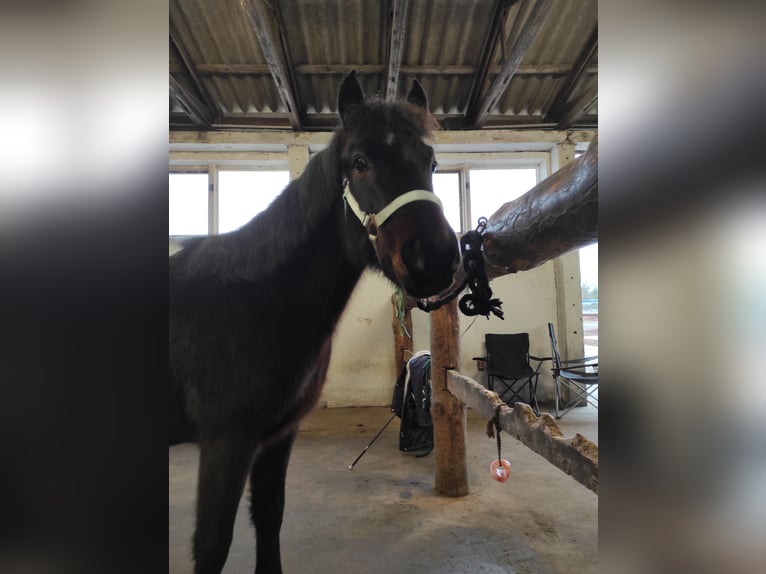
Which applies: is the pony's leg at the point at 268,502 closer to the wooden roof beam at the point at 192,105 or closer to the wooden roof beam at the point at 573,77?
the wooden roof beam at the point at 192,105

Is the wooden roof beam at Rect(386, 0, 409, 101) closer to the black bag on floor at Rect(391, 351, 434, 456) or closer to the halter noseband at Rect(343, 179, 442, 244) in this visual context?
the halter noseband at Rect(343, 179, 442, 244)

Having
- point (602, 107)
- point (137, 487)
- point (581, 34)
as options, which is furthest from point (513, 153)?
point (137, 487)

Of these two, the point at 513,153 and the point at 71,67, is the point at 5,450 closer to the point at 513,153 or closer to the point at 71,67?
the point at 71,67

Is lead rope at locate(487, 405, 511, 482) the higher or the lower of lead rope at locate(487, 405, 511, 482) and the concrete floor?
the higher

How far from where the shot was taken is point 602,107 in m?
0.25

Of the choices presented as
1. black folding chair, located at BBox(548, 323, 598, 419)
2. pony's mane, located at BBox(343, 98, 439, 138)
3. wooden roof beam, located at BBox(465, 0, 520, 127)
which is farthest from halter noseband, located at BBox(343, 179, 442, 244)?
black folding chair, located at BBox(548, 323, 598, 419)

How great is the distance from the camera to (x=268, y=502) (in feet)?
3.15

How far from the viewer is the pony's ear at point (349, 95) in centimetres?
83

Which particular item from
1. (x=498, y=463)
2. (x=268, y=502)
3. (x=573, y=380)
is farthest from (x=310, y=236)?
(x=573, y=380)

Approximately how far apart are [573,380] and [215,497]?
9.97 feet

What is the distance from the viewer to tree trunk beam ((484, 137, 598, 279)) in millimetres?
571

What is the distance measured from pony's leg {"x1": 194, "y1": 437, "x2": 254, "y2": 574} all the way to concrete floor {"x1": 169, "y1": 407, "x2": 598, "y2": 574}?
0.03 metres

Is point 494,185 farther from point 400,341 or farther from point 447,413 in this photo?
point 447,413

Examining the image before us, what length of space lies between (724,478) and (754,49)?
0.71 feet
